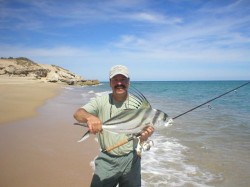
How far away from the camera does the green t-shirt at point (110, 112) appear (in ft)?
11.3

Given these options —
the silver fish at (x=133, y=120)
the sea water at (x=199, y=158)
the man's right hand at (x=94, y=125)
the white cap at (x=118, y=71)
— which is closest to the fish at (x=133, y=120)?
the silver fish at (x=133, y=120)

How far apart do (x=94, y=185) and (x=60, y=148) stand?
437 cm

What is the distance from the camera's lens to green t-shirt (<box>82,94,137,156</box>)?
344 cm

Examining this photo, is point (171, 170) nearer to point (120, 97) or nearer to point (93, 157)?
point (93, 157)

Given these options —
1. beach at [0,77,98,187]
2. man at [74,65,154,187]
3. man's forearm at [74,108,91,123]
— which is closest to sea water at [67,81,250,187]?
beach at [0,77,98,187]

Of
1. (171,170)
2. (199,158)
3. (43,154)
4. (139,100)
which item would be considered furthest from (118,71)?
(199,158)

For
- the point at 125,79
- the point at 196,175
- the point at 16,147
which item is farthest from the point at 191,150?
the point at 125,79

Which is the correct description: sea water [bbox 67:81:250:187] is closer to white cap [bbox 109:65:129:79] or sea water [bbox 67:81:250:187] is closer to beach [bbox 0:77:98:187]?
beach [bbox 0:77:98:187]

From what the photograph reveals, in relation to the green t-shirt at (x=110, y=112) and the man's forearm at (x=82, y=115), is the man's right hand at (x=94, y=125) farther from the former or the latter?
the green t-shirt at (x=110, y=112)

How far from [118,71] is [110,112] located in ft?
1.79

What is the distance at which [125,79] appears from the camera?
3.46m

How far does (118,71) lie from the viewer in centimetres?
341

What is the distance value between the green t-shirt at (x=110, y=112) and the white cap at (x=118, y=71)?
0.32 m

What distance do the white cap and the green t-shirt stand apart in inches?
12.5
